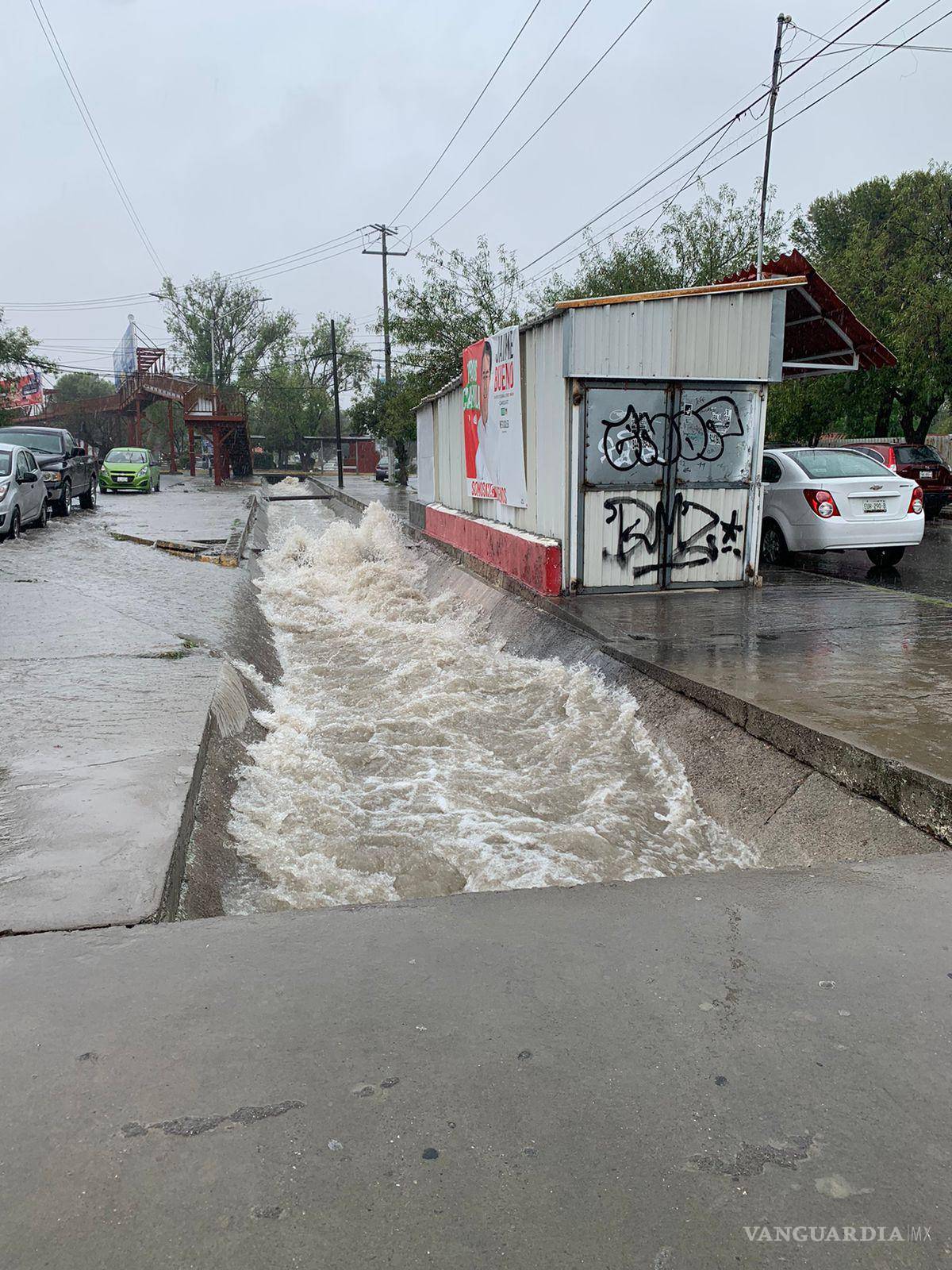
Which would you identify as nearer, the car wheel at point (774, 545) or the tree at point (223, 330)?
the car wheel at point (774, 545)

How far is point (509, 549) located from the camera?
11.1m

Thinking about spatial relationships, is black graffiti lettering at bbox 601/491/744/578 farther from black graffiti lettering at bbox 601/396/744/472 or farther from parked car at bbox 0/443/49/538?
parked car at bbox 0/443/49/538

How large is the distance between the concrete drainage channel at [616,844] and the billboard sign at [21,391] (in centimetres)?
3695

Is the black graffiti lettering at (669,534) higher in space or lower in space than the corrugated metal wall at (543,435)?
lower

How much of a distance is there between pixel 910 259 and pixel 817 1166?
973 inches

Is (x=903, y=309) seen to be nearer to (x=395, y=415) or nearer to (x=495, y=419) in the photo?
(x=495, y=419)

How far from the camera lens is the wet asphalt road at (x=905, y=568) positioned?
1036 centimetres

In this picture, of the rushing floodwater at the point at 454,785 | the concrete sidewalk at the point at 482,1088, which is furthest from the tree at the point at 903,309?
the concrete sidewalk at the point at 482,1088

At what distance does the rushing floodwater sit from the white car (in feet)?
14.7

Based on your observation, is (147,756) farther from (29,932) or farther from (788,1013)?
(788,1013)

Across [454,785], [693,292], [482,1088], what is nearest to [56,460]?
[693,292]

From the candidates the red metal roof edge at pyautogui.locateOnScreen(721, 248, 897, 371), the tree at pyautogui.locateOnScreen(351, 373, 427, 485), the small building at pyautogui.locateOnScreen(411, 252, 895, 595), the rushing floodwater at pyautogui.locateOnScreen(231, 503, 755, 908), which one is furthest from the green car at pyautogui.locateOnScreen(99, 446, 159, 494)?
the red metal roof edge at pyautogui.locateOnScreen(721, 248, 897, 371)

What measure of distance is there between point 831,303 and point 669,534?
352cm

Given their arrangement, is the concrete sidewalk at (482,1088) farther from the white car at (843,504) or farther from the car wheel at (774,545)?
the car wheel at (774,545)
